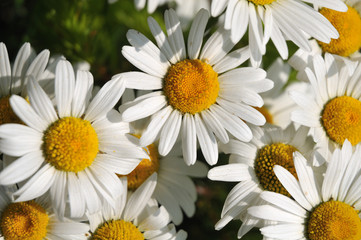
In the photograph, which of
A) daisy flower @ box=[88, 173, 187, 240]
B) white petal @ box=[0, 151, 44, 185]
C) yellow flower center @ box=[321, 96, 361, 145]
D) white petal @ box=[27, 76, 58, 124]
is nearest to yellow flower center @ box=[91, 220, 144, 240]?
daisy flower @ box=[88, 173, 187, 240]

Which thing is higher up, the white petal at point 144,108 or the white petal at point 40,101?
the white petal at point 40,101

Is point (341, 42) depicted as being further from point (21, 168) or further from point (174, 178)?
point (21, 168)

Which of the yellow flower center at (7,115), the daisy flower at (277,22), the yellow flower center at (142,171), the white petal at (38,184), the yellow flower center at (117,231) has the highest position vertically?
the daisy flower at (277,22)

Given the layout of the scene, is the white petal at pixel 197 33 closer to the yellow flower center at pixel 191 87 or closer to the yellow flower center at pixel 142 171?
the yellow flower center at pixel 191 87

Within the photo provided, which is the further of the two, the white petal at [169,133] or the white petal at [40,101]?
the white petal at [169,133]

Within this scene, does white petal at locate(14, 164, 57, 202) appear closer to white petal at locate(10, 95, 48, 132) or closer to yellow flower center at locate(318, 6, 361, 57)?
white petal at locate(10, 95, 48, 132)

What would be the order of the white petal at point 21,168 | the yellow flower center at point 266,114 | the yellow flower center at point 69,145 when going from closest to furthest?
the white petal at point 21,168 < the yellow flower center at point 69,145 < the yellow flower center at point 266,114

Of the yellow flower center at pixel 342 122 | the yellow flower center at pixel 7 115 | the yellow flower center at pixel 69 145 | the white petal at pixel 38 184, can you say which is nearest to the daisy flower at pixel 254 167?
the yellow flower center at pixel 342 122
